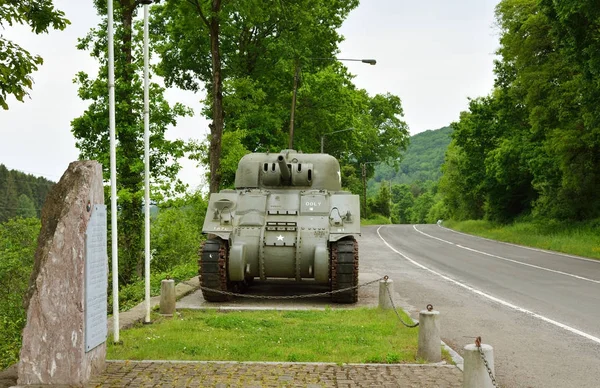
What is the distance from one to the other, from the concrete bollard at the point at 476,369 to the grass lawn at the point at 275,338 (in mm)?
Answer: 2062

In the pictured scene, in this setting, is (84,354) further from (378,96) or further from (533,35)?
(378,96)

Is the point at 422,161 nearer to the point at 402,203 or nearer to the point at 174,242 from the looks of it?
the point at 402,203

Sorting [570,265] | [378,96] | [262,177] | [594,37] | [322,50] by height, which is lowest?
[570,265]

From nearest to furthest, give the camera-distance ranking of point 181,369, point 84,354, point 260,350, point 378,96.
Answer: point 84,354 < point 181,369 < point 260,350 < point 378,96

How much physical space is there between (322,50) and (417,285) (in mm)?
17612

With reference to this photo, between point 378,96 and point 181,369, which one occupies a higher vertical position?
point 378,96

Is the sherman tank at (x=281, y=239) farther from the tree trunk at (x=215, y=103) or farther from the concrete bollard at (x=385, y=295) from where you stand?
the tree trunk at (x=215, y=103)

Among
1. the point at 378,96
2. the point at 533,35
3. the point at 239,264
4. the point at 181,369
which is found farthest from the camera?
the point at 378,96

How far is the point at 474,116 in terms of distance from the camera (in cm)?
4097

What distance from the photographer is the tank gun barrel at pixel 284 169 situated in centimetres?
1350

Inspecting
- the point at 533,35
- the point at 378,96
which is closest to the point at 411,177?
the point at 378,96

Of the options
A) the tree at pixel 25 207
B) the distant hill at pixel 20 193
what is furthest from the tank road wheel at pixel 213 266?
the tree at pixel 25 207

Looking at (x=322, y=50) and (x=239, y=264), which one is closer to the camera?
(x=239, y=264)

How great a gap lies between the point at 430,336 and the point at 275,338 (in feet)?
7.68
